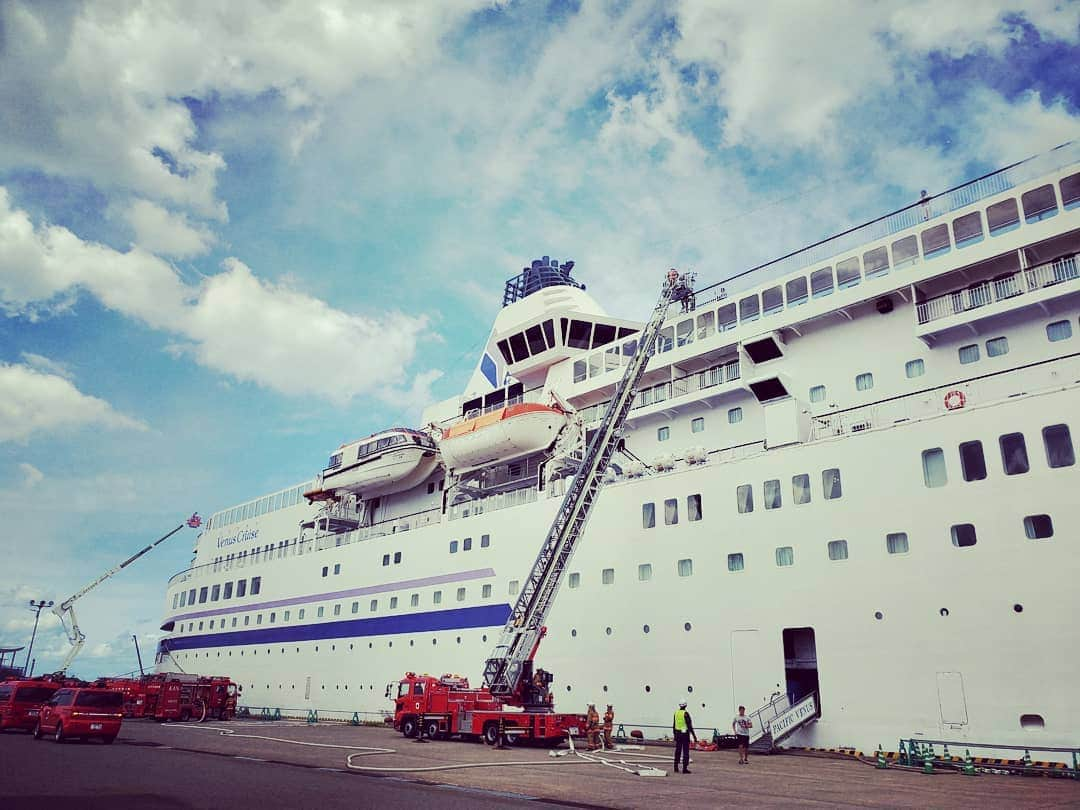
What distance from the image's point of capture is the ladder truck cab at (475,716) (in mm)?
16750

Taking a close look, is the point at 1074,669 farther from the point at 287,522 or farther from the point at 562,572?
the point at 287,522

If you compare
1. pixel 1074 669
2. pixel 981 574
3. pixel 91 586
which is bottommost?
pixel 1074 669

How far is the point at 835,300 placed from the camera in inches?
747

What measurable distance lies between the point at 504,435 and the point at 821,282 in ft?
34.2

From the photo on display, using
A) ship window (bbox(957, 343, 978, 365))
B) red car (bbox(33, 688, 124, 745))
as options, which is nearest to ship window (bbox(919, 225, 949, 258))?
ship window (bbox(957, 343, 978, 365))

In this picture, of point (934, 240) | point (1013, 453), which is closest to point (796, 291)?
point (934, 240)

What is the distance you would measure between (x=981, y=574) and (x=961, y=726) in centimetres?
266

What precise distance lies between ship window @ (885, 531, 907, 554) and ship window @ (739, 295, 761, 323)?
7.90 metres

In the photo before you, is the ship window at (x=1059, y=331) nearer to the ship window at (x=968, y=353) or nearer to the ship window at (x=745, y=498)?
the ship window at (x=968, y=353)

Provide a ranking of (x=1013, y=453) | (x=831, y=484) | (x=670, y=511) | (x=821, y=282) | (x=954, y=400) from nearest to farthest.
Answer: (x=1013, y=453)
(x=954, y=400)
(x=831, y=484)
(x=670, y=511)
(x=821, y=282)

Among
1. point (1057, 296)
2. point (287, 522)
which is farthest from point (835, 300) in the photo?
point (287, 522)

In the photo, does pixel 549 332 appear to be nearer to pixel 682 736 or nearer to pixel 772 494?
pixel 772 494

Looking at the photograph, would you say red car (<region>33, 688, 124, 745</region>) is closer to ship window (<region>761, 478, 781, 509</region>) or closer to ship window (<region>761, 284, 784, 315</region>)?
ship window (<region>761, 478, 781, 509</region>)

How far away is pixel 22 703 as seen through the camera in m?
19.6
